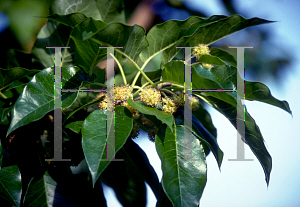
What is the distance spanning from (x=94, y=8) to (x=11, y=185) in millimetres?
682

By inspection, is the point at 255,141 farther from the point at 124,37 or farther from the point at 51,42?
the point at 51,42

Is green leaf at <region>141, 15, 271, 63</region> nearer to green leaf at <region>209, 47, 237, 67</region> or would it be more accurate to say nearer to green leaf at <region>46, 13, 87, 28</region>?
green leaf at <region>209, 47, 237, 67</region>

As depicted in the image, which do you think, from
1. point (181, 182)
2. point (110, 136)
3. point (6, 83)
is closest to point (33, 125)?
point (6, 83)

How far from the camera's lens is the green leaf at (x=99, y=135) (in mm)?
526

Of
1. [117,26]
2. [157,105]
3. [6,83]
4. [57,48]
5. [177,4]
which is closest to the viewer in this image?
[117,26]

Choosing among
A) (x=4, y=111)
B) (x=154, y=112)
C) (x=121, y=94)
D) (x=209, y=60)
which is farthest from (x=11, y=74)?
(x=209, y=60)

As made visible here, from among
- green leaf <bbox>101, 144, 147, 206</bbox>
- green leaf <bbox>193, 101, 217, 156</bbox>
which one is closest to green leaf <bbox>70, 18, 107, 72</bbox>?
green leaf <bbox>101, 144, 147, 206</bbox>

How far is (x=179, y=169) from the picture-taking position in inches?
24.2

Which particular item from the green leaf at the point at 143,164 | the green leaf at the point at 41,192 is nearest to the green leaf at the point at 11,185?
the green leaf at the point at 41,192

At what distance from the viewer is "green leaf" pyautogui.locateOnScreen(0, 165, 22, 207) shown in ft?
2.36

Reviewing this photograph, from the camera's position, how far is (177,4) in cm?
158

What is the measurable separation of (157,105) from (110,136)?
0.55 feet

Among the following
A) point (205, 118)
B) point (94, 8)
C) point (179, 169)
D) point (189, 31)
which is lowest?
point (179, 169)

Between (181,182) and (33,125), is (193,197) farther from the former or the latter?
(33,125)
